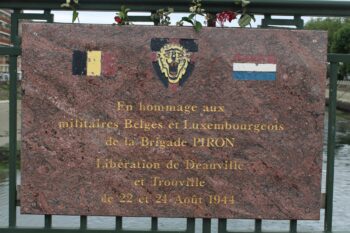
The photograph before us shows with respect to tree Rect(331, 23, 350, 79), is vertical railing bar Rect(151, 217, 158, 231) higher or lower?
lower

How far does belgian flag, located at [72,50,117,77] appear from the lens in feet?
13.2

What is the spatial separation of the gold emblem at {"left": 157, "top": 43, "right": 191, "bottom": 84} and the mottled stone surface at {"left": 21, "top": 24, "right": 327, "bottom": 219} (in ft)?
0.23

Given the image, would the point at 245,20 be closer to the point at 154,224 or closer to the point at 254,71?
the point at 254,71

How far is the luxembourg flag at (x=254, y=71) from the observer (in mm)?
4016

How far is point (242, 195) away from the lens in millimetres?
4109

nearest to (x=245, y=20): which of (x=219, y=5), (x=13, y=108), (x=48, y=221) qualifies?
(x=219, y=5)

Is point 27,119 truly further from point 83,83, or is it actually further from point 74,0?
point 74,0

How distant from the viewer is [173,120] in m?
4.04

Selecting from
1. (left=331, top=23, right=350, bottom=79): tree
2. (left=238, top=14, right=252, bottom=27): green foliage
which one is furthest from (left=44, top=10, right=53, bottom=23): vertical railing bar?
(left=331, top=23, right=350, bottom=79): tree

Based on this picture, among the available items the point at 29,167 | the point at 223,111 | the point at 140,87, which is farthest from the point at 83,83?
the point at 223,111

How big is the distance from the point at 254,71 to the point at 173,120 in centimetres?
63

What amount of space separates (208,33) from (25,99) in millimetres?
1300

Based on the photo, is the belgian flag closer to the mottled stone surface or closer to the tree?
the mottled stone surface

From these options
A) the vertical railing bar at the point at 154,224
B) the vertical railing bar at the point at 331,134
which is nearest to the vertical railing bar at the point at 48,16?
the vertical railing bar at the point at 154,224
